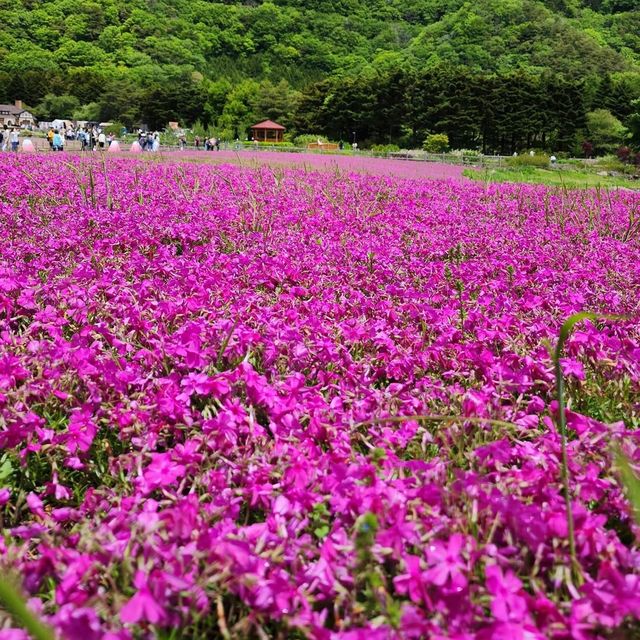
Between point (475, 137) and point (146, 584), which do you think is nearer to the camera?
point (146, 584)

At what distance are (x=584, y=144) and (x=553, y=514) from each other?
71.1m

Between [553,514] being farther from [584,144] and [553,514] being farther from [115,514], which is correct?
[584,144]

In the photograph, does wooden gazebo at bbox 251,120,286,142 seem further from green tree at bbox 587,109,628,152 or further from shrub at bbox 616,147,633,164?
shrub at bbox 616,147,633,164

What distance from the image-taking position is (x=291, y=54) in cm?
14375

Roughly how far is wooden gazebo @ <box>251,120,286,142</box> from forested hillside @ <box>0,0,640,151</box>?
7.79 feet

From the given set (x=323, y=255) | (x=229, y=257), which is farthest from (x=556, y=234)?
(x=229, y=257)

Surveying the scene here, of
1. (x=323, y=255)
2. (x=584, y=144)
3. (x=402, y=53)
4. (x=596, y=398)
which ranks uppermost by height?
(x=402, y=53)

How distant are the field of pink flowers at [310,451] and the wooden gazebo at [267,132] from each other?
3195 inches

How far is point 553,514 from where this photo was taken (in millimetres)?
1346

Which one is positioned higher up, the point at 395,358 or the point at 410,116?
the point at 410,116

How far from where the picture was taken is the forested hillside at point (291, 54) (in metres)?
80.3

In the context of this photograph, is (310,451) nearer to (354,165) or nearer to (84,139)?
(354,165)

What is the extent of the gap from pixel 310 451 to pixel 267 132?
282ft

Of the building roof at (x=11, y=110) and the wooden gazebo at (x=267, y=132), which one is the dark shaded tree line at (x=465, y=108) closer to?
the wooden gazebo at (x=267, y=132)
